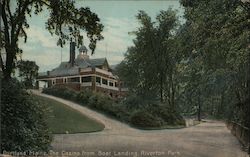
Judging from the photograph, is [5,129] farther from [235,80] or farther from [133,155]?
[235,80]

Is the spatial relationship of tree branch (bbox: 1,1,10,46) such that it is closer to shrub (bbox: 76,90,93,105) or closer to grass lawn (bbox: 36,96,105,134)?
grass lawn (bbox: 36,96,105,134)

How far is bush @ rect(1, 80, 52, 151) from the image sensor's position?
8.04 m

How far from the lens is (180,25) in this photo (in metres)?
8.84

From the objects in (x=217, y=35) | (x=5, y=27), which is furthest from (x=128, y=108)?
(x=5, y=27)

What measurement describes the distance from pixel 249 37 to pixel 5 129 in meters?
4.85

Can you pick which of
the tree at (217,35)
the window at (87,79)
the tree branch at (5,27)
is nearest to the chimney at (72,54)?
the window at (87,79)

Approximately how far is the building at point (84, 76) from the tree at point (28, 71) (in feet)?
0.65

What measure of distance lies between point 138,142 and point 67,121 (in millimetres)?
1417

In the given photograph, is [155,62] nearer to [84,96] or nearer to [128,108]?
[128,108]

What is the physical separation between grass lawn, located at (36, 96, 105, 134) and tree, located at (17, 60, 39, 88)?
0.39 metres

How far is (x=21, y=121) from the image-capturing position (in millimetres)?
8305

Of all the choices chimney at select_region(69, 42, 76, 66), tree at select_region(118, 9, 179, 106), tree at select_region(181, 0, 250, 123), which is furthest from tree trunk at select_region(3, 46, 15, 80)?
tree at select_region(181, 0, 250, 123)

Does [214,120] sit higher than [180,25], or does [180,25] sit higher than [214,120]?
[180,25]

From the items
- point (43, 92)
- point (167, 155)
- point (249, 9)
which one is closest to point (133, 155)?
point (167, 155)
